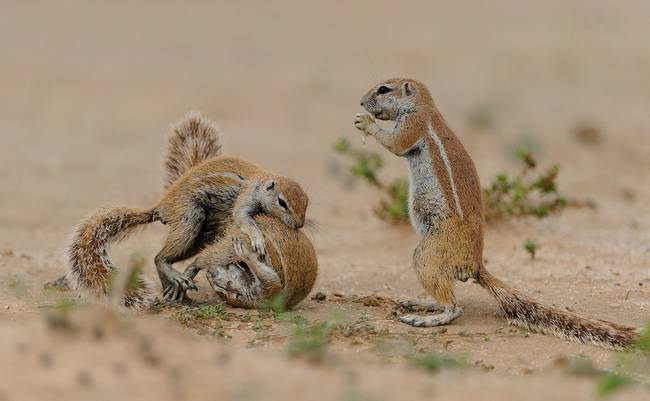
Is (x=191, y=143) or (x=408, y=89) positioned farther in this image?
(x=191, y=143)

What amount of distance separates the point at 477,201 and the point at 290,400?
325 centimetres

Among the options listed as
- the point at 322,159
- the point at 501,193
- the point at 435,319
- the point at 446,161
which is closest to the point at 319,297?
the point at 435,319

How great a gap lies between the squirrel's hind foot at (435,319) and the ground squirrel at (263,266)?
0.76m

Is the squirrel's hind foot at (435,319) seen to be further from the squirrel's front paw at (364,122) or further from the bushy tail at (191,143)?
the bushy tail at (191,143)

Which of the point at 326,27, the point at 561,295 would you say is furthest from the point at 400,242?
the point at 326,27

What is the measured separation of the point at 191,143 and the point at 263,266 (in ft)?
4.45

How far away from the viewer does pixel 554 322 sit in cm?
668

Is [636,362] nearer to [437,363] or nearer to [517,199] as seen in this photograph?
[437,363]

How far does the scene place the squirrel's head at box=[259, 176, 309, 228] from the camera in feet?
23.4

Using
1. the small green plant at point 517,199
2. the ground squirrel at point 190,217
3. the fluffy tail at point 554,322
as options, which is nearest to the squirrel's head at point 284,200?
the ground squirrel at point 190,217

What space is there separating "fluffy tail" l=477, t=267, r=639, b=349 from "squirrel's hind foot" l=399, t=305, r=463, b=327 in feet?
0.94

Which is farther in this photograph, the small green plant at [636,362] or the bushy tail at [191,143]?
the bushy tail at [191,143]

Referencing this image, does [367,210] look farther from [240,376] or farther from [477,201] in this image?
[240,376]

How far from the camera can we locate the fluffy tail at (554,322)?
6441mm
